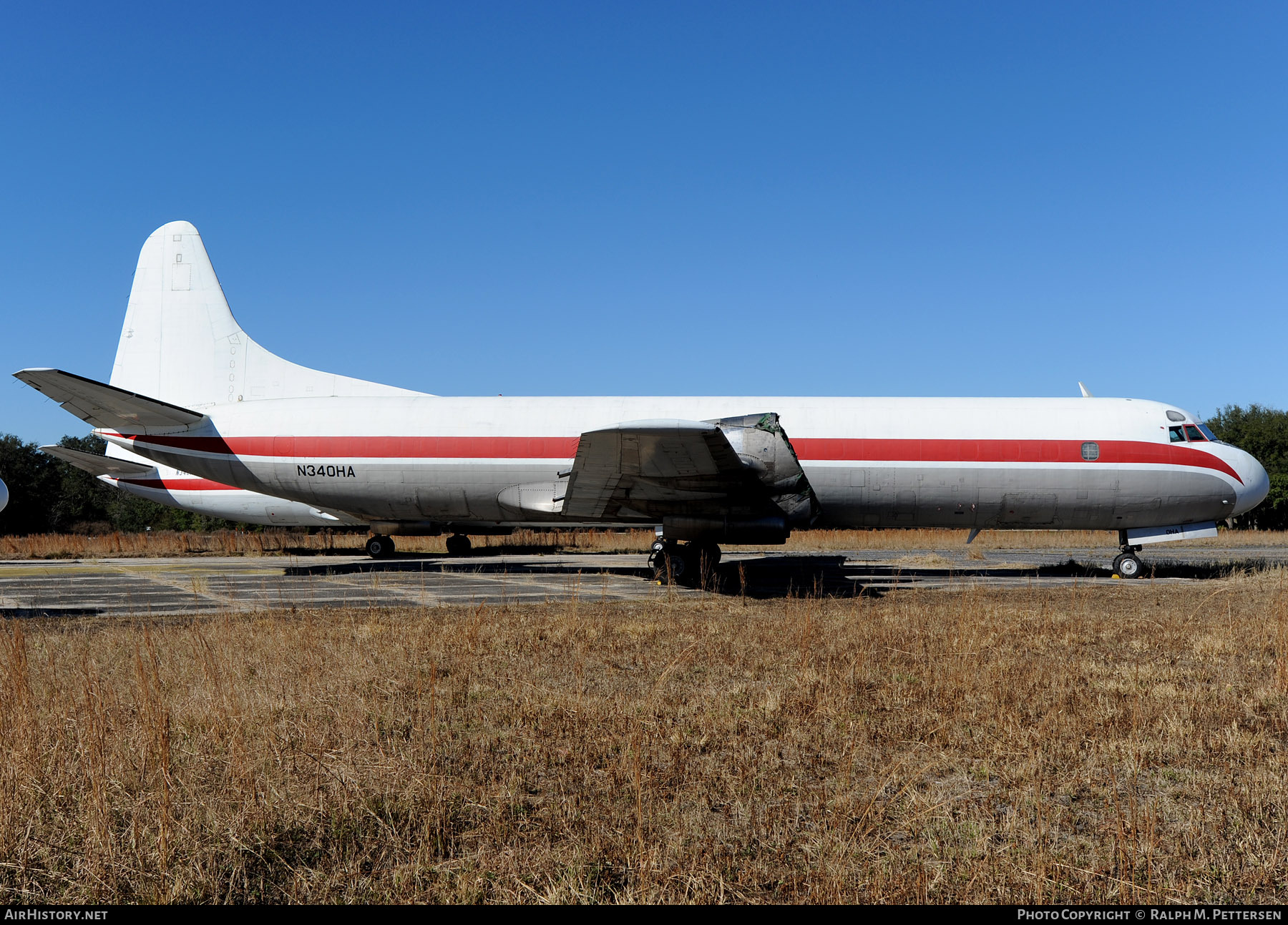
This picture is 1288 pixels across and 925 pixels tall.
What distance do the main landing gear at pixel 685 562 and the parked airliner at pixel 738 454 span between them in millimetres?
47

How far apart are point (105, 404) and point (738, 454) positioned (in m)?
13.9

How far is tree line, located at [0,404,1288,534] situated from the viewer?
178 feet

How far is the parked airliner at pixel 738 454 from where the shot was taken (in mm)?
16859

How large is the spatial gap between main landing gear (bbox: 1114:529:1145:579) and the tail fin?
16920mm

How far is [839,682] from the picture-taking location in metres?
6.79

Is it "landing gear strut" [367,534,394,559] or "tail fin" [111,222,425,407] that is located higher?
"tail fin" [111,222,425,407]

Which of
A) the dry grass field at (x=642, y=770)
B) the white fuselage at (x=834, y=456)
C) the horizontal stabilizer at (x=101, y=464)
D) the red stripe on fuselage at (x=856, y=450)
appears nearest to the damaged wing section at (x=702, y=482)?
the white fuselage at (x=834, y=456)

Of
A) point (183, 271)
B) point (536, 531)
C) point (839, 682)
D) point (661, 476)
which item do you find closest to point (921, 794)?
point (839, 682)

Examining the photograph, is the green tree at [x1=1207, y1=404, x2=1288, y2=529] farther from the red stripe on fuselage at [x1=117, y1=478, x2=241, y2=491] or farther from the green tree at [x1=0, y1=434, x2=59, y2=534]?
the green tree at [x1=0, y1=434, x2=59, y2=534]

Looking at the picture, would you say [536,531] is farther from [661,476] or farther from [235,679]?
[235,679]

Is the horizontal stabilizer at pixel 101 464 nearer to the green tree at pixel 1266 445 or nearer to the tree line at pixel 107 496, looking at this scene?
the tree line at pixel 107 496

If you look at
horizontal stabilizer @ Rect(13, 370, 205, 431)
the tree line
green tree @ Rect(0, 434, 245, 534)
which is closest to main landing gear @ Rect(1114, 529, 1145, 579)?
horizontal stabilizer @ Rect(13, 370, 205, 431)

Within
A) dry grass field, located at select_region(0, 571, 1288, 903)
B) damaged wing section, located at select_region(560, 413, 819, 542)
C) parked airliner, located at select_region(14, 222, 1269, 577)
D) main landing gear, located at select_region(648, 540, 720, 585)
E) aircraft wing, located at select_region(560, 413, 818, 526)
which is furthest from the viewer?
parked airliner, located at select_region(14, 222, 1269, 577)

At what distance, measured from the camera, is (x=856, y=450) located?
17234mm
